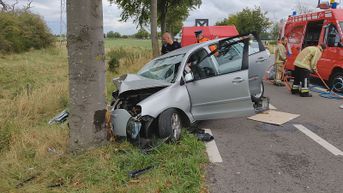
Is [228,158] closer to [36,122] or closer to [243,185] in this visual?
[243,185]

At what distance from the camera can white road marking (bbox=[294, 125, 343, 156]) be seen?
5250 mm

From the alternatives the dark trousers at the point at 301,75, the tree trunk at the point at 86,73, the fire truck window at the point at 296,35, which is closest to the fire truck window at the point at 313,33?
the fire truck window at the point at 296,35

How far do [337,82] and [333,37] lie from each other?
1.34m

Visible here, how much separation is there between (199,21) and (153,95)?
51.7 ft

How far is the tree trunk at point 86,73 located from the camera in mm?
4574

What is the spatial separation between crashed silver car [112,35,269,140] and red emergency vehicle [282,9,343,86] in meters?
4.49

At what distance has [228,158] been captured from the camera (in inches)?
199

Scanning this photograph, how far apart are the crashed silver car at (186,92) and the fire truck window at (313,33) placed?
555 cm

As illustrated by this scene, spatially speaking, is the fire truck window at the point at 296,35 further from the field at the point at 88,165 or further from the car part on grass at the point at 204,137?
the field at the point at 88,165

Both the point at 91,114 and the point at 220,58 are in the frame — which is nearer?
the point at 91,114

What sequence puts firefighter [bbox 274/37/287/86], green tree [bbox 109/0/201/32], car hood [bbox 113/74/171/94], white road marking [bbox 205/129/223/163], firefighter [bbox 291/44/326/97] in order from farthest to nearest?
green tree [bbox 109/0/201/32] → firefighter [bbox 274/37/287/86] → firefighter [bbox 291/44/326/97] → car hood [bbox 113/74/171/94] → white road marking [bbox 205/129/223/163]

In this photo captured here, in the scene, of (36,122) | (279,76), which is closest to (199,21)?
(279,76)

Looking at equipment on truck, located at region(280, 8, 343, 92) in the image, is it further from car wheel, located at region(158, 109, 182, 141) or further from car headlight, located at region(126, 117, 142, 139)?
car headlight, located at region(126, 117, 142, 139)

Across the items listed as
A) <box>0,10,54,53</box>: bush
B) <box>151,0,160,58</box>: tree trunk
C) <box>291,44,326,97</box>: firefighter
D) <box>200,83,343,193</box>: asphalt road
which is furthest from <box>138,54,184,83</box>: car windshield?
<box>0,10,54,53</box>: bush
